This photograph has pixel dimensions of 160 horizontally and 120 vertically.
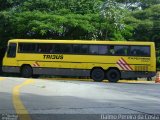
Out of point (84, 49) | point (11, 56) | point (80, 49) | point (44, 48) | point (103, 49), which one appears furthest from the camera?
point (11, 56)

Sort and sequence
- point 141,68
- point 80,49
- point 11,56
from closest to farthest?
point 141,68 < point 80,49 < point 11,56

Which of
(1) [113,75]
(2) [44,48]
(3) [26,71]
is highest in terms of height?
(2) [44,48]

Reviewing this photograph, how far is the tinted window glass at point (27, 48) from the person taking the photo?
33.2 meters

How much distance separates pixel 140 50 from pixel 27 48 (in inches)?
315

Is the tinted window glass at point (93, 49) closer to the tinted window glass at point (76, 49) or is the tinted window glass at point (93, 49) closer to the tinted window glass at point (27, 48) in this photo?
the tinted window glass at point (76, 49)

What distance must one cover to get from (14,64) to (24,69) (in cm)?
79

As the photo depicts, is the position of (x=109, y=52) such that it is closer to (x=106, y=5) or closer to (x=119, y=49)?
(x=119, y=49)

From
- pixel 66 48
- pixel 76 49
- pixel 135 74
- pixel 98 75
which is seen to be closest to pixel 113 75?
pixel 98 75

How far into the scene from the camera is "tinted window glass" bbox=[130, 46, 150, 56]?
1236 inches

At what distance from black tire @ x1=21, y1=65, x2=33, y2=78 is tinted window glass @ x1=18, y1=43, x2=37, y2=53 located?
3.78ft

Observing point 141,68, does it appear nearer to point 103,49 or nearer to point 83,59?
point 103,49

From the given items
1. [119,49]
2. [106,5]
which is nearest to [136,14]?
[106,5]

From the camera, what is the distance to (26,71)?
33281 millimetres

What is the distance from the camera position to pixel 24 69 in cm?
3350
